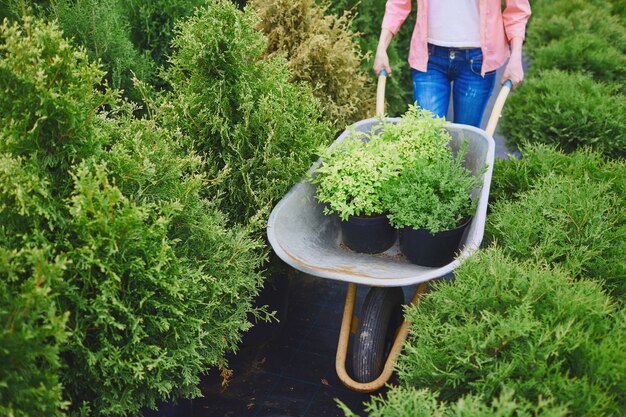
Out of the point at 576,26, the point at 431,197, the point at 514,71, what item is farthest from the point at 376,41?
the point at 431,197

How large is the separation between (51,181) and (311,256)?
1.13 metres

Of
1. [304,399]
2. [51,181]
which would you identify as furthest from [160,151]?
[304,399]

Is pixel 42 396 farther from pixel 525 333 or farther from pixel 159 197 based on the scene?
pixel 525 333

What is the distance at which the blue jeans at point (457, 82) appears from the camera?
11.5 ft

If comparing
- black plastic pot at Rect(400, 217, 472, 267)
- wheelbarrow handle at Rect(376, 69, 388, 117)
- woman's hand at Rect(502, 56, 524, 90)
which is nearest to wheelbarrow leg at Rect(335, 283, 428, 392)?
black plastic pot at Rect(400, 217, 472, 267)

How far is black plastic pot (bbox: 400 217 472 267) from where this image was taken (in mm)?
2555

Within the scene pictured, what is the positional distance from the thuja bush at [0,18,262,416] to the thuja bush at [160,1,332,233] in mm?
562

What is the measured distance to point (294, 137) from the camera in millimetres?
2908

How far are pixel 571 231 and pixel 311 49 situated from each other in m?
1.94

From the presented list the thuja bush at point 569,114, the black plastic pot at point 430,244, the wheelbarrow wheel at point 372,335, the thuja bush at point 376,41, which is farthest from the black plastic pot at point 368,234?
the thuja bush at point 376,41

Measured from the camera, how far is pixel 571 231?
8.31 ft

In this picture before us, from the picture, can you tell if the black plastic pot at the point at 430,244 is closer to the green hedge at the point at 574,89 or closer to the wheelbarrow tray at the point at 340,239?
the wheelbarrow tray at the point at 340,239

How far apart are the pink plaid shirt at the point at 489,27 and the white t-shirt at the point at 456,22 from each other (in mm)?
56

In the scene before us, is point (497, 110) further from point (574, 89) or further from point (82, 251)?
point (82, 251)
